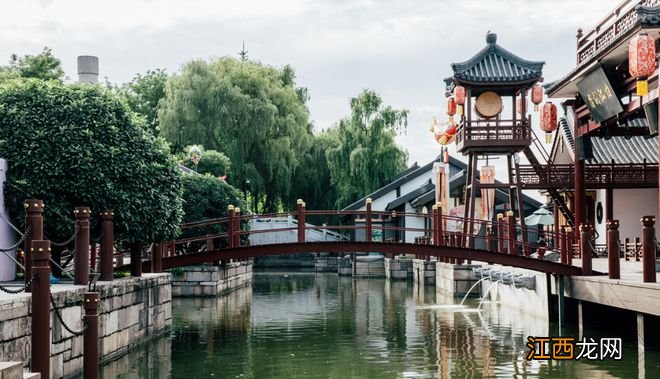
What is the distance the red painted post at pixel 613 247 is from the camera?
589 inches

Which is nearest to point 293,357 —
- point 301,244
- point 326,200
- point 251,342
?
point 251,342

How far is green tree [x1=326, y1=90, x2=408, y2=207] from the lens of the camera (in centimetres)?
4569

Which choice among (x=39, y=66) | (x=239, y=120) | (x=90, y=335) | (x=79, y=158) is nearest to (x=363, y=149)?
(x=239, y=120)

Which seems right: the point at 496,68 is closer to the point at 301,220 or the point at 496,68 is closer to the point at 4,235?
the point at 301,220

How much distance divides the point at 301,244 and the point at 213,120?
23.2 metres

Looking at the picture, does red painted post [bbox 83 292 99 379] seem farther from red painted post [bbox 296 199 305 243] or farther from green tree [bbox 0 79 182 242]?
red painted post [bbox 296 199 305 243]

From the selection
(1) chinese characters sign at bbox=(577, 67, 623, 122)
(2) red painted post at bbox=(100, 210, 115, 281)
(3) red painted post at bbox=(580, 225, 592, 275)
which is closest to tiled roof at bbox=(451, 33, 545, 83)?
(1) chinese characters sign at bbox=(577, 67, 623, 122)

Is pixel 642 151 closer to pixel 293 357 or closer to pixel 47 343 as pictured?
pixel 293 357

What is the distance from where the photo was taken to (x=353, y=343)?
16.8 m

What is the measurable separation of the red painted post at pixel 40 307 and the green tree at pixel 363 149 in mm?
37096

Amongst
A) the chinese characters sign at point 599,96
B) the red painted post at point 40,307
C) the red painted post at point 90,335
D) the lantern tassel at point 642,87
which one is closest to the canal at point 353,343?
the red painted post at point 90,335

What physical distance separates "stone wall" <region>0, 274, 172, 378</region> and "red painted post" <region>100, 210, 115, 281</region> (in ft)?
0.79

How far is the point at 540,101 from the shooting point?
2625 centimetres

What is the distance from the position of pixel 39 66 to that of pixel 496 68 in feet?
79.0
